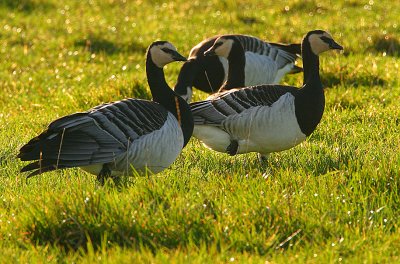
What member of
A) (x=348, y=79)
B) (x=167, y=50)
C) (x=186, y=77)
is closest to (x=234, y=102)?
(x=167, y=50)

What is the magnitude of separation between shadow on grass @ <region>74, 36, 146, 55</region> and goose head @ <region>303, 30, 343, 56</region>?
6904mm

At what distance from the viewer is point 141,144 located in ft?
24.0

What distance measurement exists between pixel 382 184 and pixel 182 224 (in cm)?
183

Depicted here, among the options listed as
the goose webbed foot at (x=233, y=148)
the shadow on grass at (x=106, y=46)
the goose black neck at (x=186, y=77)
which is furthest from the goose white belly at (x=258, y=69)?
the goose webbed foot at (x=233, y=148)

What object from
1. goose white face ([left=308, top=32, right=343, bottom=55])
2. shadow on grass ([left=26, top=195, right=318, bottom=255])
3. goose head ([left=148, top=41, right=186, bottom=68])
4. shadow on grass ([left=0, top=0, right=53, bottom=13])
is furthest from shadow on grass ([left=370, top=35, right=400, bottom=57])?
shadow on grass ([left=26, top=195, right=318, bottom=255])

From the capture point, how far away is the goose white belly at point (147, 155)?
7.29 metres

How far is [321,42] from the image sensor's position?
29.7 feet

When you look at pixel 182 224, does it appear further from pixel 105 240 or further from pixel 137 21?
pixel 137 21

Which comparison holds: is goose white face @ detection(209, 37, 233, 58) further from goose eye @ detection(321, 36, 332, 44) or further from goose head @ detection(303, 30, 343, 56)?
goose eye @ detection(321, 36, 332, 44)

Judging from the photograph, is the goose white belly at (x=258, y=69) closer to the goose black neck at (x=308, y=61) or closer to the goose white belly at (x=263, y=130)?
the goose black neck at (x=308, y=61)

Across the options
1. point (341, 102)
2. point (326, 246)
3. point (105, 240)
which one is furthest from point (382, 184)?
point (341, 102)

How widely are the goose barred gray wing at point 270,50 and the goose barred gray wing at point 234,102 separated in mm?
3630

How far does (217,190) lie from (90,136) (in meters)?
1.28

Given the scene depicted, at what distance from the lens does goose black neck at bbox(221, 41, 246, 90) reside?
10.6m
